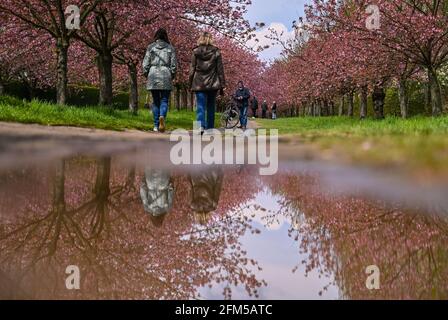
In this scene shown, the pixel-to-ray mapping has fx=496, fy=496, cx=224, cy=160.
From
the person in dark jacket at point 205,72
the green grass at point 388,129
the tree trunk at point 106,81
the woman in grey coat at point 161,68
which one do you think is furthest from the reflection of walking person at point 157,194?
the tree trunk at point 106,81

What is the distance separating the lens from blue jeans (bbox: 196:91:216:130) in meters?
10.6

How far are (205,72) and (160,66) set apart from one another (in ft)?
3.43

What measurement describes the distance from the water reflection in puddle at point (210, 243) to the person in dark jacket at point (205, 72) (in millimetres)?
7129

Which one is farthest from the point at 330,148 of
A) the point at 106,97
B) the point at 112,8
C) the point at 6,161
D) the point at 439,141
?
the point at 106,97

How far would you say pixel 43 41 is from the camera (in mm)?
18062

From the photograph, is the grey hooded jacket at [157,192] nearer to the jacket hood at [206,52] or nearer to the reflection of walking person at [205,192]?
the reflection of walking person at [205,192]

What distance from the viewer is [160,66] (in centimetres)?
1103

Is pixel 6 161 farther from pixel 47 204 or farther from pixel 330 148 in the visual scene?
pixel 330 148

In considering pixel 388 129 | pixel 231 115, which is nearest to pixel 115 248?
pixel 388 129

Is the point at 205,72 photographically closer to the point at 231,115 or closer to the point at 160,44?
the point at 160,44

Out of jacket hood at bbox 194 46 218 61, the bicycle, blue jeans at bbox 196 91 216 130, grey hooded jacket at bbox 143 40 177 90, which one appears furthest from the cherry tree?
the bicycle

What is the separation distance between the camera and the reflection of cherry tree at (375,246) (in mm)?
1935

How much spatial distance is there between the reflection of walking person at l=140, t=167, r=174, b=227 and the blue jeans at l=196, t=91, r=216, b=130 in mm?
5971

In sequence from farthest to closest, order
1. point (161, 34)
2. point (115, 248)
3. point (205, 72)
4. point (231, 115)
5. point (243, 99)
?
point (231, 115) < point (243, 99) < point (161, 34) < point (205, 72) < point (115, 248)
